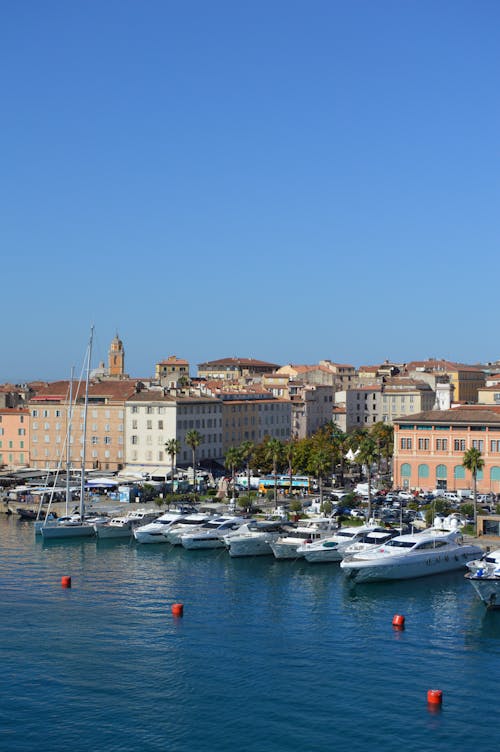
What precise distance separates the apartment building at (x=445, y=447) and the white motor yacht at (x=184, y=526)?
21550mm

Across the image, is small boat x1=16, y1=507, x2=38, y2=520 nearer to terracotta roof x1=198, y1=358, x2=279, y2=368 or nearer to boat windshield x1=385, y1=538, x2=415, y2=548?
boat windshield x1=385, y1=538, x2=415, y2=548

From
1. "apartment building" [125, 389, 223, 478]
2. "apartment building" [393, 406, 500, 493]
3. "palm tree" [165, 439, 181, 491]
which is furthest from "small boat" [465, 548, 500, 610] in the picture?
"apartment building" [125, 389, 223, 478]

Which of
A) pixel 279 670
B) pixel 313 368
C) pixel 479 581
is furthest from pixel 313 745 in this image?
pixel 313 368

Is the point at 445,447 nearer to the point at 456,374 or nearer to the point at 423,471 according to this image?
the point at 423,471

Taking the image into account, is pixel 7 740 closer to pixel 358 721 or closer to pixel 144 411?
pixel 358 721

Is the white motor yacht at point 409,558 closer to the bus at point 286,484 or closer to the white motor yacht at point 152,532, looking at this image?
the white motor yacht at point 152,532

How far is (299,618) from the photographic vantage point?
163 ft

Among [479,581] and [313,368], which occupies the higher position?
[313,368]

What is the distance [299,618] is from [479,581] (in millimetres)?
8673

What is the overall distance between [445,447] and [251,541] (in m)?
26.4

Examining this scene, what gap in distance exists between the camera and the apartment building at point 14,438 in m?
111

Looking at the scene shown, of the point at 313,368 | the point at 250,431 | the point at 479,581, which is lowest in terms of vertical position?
the point at 479,581

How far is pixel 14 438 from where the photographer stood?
4405 inches

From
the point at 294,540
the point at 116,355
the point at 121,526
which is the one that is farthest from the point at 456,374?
the point at 294,540
